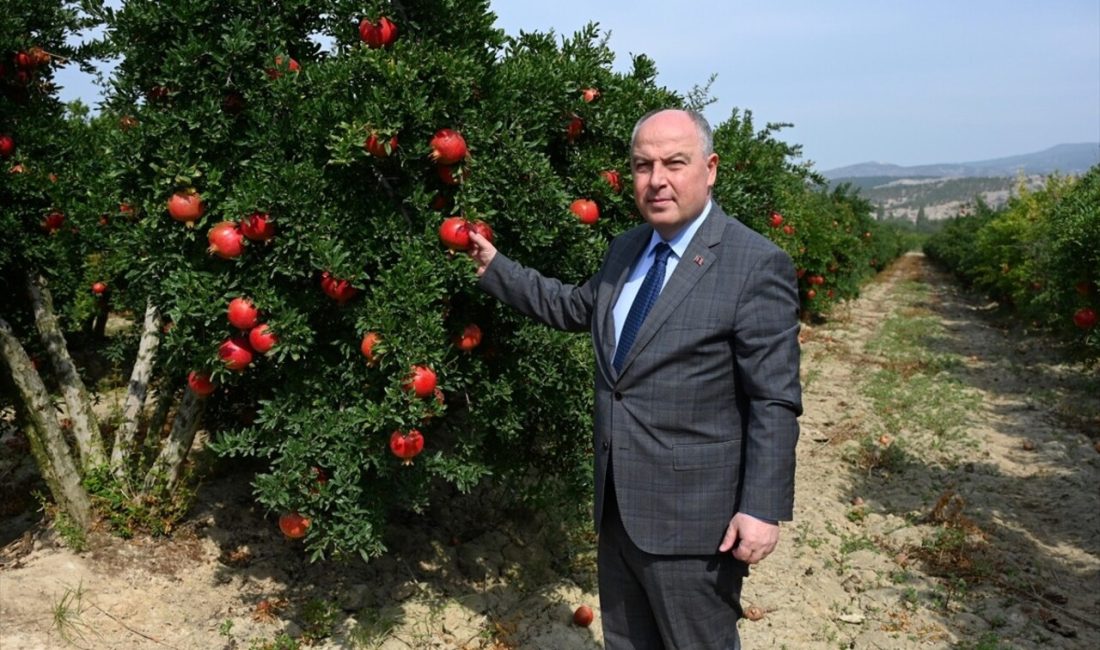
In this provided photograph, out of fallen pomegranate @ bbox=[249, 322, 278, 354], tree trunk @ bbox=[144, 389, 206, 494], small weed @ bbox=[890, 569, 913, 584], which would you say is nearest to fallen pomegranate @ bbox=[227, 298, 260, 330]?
fallen pomegranate @ bbox=[249, 322, 278, 354]

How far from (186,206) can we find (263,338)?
655mm

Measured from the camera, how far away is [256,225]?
306 cm

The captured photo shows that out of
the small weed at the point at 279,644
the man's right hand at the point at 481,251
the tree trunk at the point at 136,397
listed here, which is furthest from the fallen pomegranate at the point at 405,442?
the tree trunk at the point at 136,397

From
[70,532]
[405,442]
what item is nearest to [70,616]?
[70,532]

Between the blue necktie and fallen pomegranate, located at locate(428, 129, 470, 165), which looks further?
fallen pomegranate, located at locate(428, 129, 470, 165)

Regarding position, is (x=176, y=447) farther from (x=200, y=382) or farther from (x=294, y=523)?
(x=294, y=523)

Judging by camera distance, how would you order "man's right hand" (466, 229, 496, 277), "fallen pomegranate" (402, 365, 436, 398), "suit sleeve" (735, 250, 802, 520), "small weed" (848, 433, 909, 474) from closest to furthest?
"suit sleeve" (735, 250, 802, 520), "fallen pomegranate" (402, 365, 436, 398), "man's right hand" (466, 229, 496, 277), "small weed" (848, 433, 909, 474)

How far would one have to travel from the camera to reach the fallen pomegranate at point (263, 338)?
3143mm

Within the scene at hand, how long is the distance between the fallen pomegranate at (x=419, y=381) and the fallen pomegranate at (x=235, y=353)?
775 mm

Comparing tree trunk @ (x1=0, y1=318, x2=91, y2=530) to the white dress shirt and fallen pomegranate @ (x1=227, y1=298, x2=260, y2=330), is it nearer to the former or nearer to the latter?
fallen pomegranate @ (x1=227, y1=298, x2=260, y2=330)

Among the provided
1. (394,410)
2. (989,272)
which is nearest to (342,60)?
(394,410)

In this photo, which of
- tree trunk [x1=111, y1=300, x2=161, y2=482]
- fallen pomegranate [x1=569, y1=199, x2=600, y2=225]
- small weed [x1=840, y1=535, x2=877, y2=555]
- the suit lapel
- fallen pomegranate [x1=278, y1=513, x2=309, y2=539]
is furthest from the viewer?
small weed [x1=840, y1=535, x2=877, y2=555]

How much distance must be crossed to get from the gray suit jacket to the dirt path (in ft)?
6.58

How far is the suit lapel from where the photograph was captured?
239 centimetres
